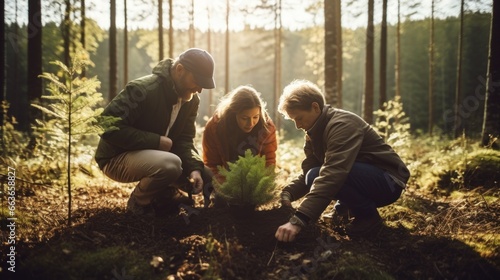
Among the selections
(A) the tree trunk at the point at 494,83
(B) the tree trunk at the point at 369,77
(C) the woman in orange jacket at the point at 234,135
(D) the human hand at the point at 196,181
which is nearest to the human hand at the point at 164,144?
(D) the human hand at the point at 196,181

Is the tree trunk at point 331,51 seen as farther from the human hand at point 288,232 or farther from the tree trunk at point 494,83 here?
the human hand at point 288,232

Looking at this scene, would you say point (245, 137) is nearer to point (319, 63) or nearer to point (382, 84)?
point (382, 84)

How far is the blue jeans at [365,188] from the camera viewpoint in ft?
11.0

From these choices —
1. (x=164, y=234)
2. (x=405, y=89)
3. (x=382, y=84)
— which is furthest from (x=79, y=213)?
(x=405, y=89)

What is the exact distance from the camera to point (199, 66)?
384 cm

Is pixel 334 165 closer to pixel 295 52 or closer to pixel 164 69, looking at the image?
pixel 164 69

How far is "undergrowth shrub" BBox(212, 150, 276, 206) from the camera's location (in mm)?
3336

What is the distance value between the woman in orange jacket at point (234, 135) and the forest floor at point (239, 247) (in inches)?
38.3

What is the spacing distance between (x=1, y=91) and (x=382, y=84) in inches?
520

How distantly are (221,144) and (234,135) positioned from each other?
0.81ft

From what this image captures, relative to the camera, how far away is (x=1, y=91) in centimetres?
879

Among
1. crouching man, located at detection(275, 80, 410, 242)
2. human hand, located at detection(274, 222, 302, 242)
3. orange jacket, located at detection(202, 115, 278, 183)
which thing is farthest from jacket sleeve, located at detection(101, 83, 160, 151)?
human hand, located at detection(274, 222, 302, 242)

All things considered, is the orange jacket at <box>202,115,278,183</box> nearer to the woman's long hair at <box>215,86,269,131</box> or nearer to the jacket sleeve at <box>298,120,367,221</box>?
the woman's long hair at <box>215,86,269,131</box>

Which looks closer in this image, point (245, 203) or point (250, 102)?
point (245, 203)
